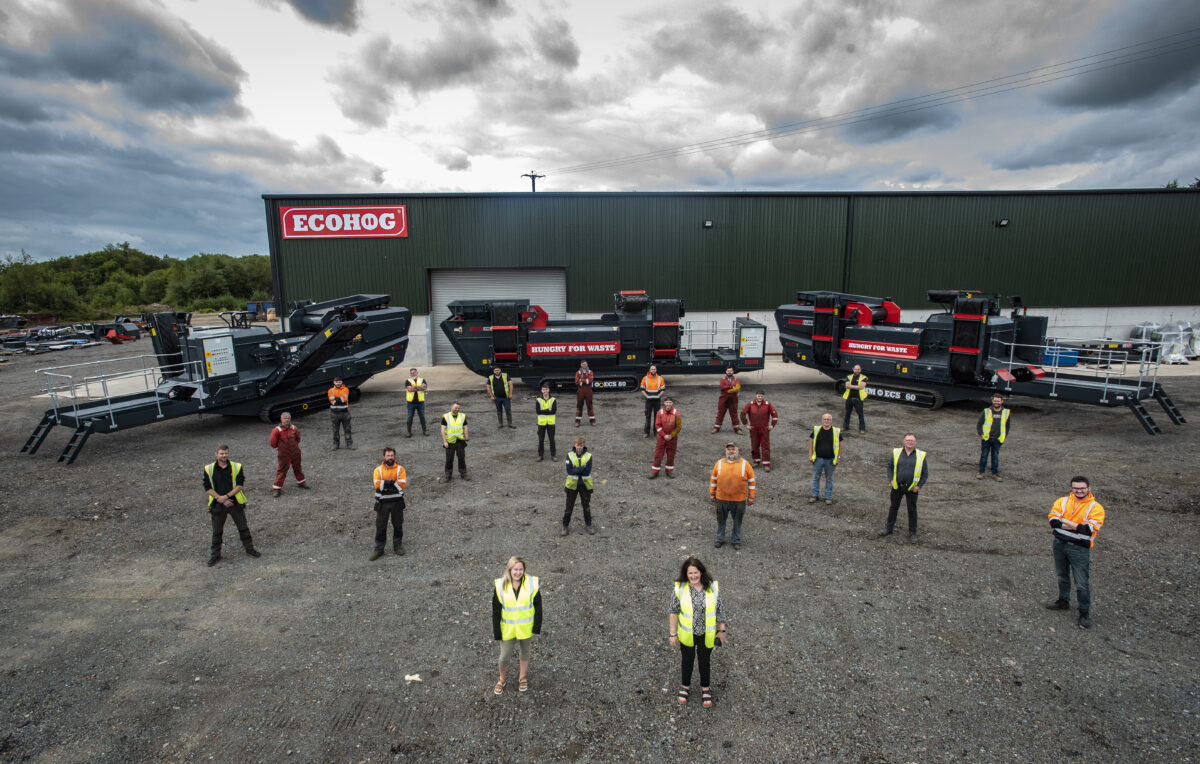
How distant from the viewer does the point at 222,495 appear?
7.66 metres

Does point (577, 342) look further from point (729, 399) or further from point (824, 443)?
point (824, 443)

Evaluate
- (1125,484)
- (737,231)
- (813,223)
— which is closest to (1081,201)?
(813,223)

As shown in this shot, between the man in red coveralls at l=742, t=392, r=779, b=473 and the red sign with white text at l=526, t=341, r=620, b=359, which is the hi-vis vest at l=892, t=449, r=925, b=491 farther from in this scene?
the red sign with white text at l=526, t=341, r=620, b=359

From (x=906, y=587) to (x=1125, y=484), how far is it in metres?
6.58

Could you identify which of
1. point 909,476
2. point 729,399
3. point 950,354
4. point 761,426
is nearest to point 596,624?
point 909,476

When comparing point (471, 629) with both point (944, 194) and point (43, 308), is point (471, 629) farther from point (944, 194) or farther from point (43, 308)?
point (43, 308)

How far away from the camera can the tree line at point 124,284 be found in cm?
4450

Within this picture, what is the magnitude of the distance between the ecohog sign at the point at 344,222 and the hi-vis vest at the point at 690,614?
2257 cm

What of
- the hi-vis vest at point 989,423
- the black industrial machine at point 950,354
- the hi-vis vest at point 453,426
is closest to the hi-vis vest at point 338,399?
the hi-vis vest at point 453,426

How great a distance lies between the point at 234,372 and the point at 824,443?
47.1 feet

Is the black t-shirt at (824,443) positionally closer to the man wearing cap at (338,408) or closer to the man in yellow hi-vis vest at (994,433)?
the man in yellow hi-vis vest at (994,433)

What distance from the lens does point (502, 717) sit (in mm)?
5070

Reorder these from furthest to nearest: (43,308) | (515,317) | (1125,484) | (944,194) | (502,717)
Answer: (43,308)
(944,194)
(515,317)
(1125,484)
(502,717)

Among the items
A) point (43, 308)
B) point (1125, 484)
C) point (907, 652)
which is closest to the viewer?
point (907, 652)
